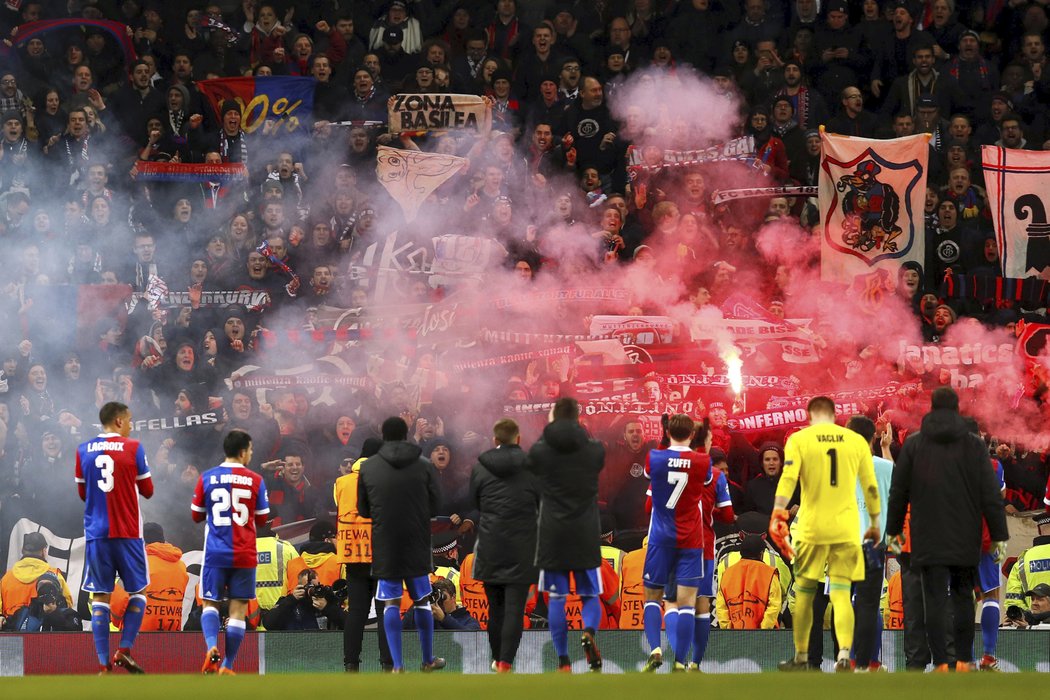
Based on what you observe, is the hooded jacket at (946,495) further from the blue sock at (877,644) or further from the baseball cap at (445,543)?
the baseball cap at (445,543)

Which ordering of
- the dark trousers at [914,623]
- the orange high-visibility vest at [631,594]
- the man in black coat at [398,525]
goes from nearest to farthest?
the dark trousers at [914,623] → the man in black coat at [398,525] → the orange high-visibility vest at [631,594]

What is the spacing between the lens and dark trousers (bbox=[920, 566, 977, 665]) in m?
8.72

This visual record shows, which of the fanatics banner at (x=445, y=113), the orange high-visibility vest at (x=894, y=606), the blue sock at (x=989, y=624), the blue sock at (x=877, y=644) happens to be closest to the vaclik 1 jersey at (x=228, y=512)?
the blue sock at (x=877, y=644)

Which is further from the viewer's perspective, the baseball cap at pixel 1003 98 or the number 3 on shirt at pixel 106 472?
the baseball cap at pixel 1003 98

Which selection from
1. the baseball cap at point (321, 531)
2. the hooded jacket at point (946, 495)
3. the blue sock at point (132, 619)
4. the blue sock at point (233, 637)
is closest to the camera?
the hooded jacket at point (946, 495)

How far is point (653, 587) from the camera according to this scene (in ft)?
31.3

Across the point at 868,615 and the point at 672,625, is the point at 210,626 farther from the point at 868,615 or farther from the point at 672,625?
the point at 868,615

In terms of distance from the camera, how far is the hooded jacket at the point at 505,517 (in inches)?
377

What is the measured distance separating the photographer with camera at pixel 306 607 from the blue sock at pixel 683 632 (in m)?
3.35

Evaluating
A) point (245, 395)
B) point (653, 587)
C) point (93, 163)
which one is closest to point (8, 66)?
point (93, 163)

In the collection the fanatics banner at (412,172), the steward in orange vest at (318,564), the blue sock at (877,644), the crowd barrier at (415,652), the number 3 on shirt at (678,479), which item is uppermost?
the fanatics banner at (412,172)

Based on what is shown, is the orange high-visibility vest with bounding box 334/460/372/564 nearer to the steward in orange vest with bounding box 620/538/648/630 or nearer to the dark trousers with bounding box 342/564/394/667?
the dark trousers with bounding box 342/564/394/667

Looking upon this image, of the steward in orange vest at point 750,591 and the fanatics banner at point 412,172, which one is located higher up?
the fanatics banner at point 412,172

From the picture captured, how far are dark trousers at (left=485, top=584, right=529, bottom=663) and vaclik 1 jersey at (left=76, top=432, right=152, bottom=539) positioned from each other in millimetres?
2241
